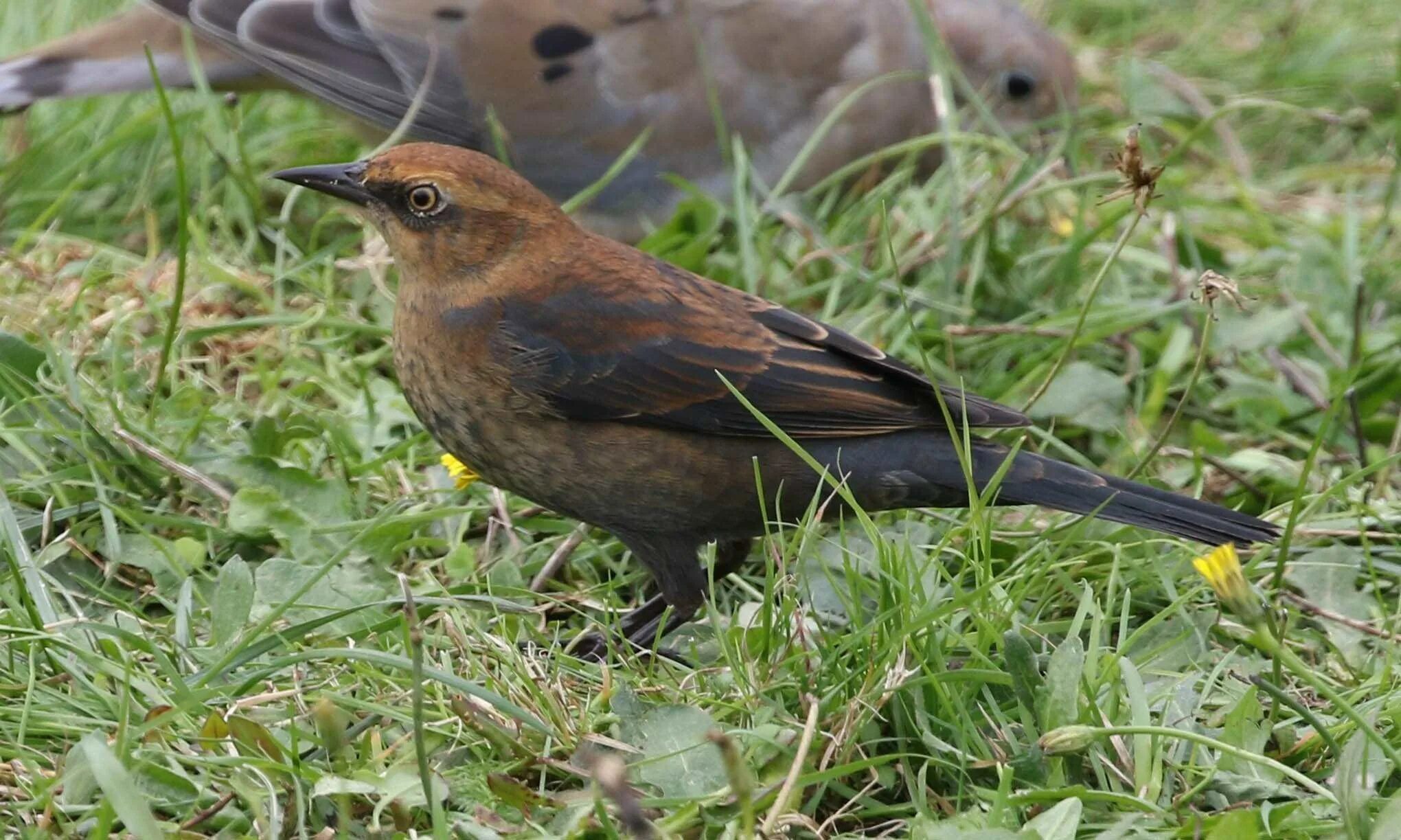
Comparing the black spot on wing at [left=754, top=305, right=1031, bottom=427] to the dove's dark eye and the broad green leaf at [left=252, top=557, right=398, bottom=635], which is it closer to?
the broad green leaf at [left=252, top=557, right=398, bottom=635]

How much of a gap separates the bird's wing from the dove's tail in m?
2.39

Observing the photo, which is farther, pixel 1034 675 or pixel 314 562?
pixel 314 562

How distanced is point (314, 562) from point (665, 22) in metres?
2.99

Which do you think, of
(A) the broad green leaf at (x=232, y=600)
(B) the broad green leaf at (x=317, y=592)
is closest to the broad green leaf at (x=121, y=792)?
(A) the broad green leaf at (x=232, y=600)

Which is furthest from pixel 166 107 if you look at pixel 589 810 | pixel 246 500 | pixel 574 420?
pixel 589 810

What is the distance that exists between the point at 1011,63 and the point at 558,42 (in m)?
1.93

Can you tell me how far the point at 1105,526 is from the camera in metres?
4.05

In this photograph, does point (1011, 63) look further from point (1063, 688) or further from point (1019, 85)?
point (1063, 688)

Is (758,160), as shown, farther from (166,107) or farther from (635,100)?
(166,107)

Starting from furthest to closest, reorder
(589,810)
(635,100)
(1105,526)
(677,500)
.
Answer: (635,100) < (1105,526) < (677,500) < (589,810)

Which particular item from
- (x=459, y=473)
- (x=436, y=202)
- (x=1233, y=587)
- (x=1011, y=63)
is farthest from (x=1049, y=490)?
(x=1011, y=63)

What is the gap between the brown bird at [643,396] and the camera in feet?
12.1

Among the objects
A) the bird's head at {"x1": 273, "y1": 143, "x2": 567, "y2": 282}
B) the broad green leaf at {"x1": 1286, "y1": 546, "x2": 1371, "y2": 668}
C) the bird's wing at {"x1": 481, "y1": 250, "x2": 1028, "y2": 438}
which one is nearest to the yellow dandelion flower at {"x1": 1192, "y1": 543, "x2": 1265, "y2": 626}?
the bird's wing at {"x1": 481, "y1": 250, "x2": 1028, "y2": 438}

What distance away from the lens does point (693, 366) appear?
3.76m
